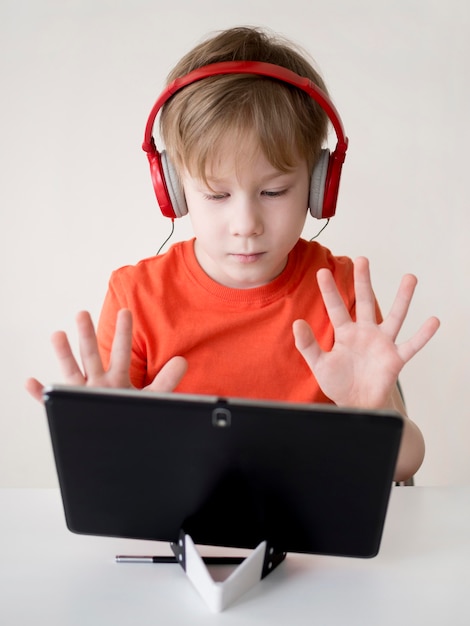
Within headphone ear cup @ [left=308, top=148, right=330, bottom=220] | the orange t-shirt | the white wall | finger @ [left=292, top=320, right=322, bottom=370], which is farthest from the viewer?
the white wall

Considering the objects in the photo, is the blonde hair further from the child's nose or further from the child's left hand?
the child's left hand

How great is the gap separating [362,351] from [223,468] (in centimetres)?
38

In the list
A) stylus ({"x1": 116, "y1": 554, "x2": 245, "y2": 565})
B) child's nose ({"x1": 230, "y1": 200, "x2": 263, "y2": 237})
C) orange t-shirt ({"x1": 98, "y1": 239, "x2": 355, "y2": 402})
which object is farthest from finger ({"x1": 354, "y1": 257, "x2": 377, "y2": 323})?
stylus ({"x1": 116, "y1": 554, "x2": 245, "y2": 565})

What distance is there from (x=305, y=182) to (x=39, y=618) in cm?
77

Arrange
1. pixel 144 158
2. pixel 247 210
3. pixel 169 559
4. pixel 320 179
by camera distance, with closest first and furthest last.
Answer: pixel 169 559
pixel 247 210
pixel 320 179
pixel 144 158

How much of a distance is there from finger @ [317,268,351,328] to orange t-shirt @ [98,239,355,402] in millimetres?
279

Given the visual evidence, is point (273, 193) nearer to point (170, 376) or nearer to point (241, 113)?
point (241, 113)

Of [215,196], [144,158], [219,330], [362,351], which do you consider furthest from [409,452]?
[144,158]

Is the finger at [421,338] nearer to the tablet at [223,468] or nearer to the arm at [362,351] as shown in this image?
the arm at [362,351]

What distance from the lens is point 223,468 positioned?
773 millimetres

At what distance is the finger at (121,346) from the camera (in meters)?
0.97

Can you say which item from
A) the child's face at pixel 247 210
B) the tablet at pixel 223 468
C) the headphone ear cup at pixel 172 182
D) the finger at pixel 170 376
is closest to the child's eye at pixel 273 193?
the child's face at pixel 247 210

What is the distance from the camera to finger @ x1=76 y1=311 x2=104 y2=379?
0.95 m

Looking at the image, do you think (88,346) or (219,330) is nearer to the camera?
(88,346)
